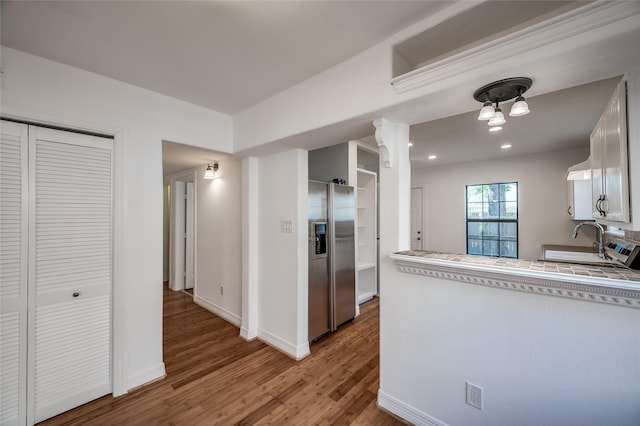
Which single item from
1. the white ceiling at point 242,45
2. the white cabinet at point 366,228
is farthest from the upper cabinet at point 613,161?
the white cabinet at point 366,228

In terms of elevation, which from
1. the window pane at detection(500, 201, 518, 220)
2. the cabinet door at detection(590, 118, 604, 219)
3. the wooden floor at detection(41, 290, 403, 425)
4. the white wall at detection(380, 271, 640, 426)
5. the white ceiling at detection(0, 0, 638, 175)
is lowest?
the wooden floor at detection(41, 290, 403, 425)

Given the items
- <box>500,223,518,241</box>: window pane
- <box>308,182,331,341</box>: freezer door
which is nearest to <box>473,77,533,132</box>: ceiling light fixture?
<box>308,182,331,341</box>: freezer door

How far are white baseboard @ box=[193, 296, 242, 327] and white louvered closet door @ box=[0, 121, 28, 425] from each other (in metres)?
1.87

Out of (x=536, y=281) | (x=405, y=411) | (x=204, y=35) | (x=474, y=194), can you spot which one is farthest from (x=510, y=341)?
(x=474, y=194)

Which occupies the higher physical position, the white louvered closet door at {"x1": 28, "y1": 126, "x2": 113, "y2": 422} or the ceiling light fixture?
the ceiling light fixture

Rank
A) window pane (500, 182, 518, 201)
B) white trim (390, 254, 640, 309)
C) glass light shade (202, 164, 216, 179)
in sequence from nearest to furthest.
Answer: white trim (390, 254, 640, 309) < glass light shade (202, 164, 216, 179) < window pane (500, 182, 518, 201)

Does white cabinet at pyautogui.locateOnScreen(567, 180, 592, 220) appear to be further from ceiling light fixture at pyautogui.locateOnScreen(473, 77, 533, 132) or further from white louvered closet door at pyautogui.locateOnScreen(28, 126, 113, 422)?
white louvered closet door at pyautogui.locateOnScreen(28, 126, 113, 422)

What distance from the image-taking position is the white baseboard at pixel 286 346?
259cm

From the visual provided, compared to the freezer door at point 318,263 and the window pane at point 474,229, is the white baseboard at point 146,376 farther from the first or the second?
the window pane at point 474,229

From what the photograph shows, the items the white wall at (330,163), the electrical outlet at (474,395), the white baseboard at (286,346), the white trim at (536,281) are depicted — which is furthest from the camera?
the white wall at (330,163)

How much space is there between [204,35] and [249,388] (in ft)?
8.52

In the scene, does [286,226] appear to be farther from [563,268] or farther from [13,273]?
[563,268]

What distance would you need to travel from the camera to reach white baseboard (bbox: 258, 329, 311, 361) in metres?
2.59

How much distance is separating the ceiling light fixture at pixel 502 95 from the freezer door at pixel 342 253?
1.85 metres
